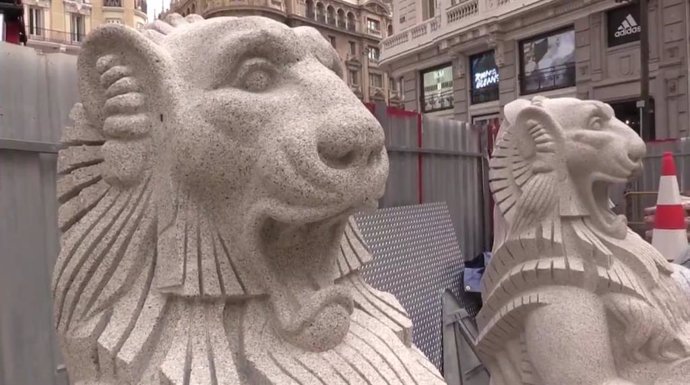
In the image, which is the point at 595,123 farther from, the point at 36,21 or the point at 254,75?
the point at 36,21

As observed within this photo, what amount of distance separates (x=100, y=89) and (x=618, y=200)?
6.82 m

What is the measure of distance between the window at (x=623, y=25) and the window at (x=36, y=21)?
26.9 metres

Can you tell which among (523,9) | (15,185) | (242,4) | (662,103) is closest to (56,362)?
(15,185)

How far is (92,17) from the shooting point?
3288cm

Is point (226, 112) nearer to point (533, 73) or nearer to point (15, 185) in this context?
point (15, 185)

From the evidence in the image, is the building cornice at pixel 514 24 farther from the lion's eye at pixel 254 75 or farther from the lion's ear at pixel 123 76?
the lion's ear at pixel 123 76

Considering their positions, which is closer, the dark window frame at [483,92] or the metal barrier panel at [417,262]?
the metal barrier panel at [417,262]

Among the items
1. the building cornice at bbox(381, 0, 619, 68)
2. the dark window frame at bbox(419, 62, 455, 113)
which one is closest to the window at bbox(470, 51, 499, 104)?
the building cornice at bbox(381, 0, 619, 68)

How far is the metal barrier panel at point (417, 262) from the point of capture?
3.69 meters

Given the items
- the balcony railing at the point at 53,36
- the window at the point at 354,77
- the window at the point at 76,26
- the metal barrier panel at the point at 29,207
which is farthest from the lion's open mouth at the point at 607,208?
the window at the point at 76,26

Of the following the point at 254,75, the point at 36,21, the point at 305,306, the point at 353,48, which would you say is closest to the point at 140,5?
the point at 36,21

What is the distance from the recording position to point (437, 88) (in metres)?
16.9

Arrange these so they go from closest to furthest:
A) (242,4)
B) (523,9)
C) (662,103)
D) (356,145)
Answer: (356,145) → (662,103) → (523,9) → (242,4)

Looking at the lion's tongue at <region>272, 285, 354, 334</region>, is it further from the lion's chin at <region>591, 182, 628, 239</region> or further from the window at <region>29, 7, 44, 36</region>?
the window at <region>29, 7, 44, 36</region>
